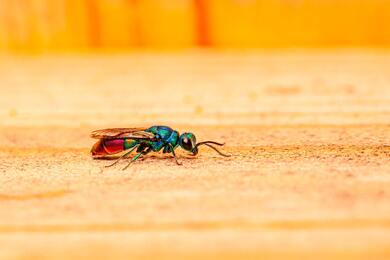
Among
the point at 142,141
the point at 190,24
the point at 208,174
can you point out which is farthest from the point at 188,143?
the point at 190,24

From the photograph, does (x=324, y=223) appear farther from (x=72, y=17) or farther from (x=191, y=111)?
(x=72, y=17)

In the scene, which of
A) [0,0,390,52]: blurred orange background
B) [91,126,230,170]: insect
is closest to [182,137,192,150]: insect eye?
[91,126,230,170]: insect

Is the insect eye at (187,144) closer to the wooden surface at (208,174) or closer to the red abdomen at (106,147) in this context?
the wooden surface at (208,174)

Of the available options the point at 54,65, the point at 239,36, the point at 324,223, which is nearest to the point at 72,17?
the point at 54,65

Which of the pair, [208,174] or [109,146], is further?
[109,146]

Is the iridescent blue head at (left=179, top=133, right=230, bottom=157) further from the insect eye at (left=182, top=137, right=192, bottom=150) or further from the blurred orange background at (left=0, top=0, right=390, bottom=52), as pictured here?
the blurred orange background at (left=0, top=0, right=390, bottom=52)

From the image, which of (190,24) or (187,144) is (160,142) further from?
(190,24)

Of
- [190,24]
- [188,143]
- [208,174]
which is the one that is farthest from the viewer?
[190,24]

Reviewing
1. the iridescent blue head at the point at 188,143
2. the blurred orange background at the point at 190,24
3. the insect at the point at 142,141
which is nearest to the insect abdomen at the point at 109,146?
the insect at the point at 142,141
